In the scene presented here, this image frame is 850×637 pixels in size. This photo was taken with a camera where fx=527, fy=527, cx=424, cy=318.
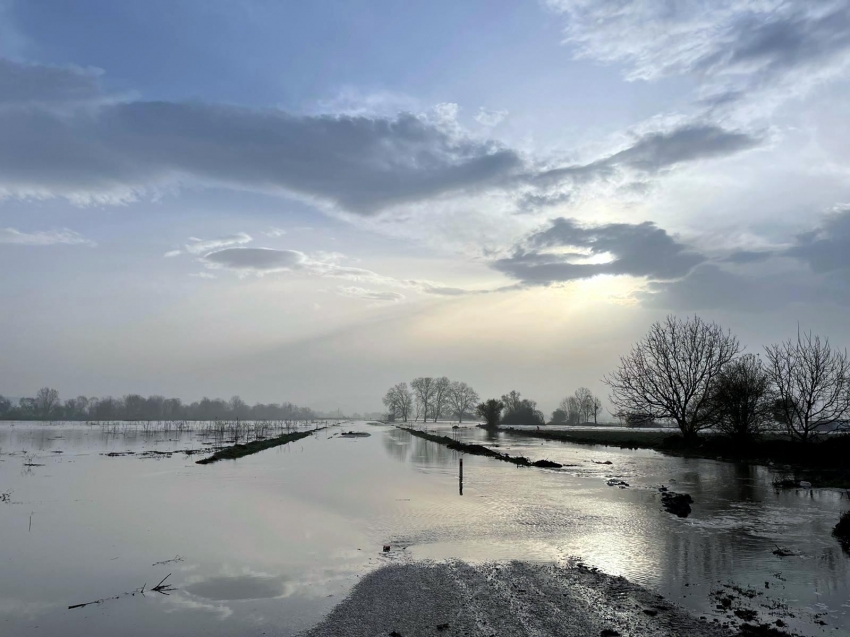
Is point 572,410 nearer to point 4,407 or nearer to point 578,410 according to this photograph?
point 578,410

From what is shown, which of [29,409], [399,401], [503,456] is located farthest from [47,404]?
[503,456]

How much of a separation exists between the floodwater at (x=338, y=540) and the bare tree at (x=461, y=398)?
141071mm

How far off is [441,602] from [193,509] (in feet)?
37.2

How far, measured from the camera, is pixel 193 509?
54.6 ft

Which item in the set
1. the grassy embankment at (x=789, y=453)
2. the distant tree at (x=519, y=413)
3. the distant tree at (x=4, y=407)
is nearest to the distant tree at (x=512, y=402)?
the distant tree at (x=519, y=413)

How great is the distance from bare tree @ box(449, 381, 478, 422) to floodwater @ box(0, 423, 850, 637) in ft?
463

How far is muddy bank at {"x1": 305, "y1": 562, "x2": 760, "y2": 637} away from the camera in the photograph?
723 cm

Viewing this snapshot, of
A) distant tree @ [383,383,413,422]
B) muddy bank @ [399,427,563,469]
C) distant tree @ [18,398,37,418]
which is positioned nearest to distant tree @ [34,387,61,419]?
distant tree @ [18,398,37,418]

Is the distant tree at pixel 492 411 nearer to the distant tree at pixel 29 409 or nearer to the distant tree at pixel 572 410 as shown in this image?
the distant tree at pixel 572 410

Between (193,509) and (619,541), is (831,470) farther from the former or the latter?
(193,509)

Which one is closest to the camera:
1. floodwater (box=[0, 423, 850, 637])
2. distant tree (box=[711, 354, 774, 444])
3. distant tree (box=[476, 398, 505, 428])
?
floodwater (box=[0, 423, 850, 637])

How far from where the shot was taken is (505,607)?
808cm

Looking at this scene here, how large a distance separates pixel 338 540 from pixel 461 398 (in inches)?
6119

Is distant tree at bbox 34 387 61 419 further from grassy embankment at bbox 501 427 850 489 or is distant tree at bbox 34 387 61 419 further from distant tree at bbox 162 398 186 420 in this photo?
grassy embankment at bbox 501 427 850 489
